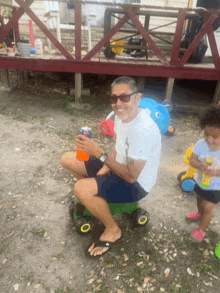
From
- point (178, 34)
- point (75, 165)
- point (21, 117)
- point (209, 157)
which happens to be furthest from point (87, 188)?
point (178, 34)

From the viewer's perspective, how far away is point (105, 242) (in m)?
2.43

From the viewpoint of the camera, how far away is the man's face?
6.82 feet

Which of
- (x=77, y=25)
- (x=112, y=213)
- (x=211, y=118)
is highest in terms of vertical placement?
(x=77, y=25)

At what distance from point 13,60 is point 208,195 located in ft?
16.2

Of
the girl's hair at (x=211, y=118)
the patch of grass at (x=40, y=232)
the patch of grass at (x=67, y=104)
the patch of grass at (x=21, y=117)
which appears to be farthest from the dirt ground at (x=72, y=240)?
the patch of grass at (x=67, y=104)

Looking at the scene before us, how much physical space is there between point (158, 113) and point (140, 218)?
2.28 metres

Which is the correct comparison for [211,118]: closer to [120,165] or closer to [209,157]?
[209,157]

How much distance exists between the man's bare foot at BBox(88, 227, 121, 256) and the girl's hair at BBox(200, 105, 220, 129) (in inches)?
54.4

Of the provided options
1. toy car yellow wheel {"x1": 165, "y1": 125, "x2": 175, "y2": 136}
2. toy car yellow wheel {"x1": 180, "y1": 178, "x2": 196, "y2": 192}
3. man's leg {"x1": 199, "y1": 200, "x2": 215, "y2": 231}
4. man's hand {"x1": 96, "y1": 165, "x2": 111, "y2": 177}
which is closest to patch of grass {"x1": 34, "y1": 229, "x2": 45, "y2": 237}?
man's hand {"x1": 96, "y1": 165, "x2": 111, "y2": 177}

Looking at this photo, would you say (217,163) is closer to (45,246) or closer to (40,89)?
(45,246)

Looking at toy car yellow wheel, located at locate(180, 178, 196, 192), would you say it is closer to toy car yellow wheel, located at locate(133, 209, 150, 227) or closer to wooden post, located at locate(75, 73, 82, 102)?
toy car yellow wheel, located at locate(133, 209, 150, 227)

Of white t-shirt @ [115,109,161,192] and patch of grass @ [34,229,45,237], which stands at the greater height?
white t-shirt @ [115,109,161,192]

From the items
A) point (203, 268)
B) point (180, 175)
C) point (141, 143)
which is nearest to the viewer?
point (141, 143)

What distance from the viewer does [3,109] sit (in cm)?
539
